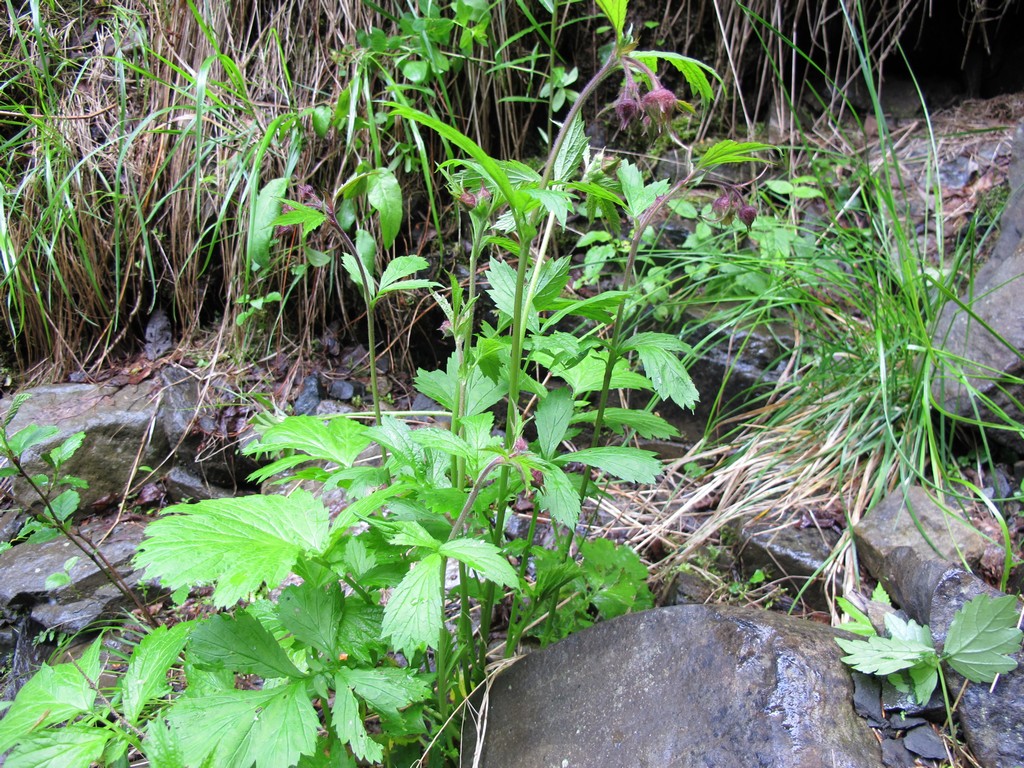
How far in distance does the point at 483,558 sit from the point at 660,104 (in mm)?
724

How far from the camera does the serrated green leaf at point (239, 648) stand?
3.53 ft

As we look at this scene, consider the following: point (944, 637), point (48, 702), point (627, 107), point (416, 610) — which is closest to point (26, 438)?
point (48, 702)

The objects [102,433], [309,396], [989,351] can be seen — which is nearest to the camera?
[989,351]

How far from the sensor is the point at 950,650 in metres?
1.17

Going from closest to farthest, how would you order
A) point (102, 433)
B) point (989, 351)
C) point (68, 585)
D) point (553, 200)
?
point (553, 200)
point (989, 351)
point (68, 585)
point (102, 433)

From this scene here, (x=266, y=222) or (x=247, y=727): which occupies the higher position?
(x=266, y=222)

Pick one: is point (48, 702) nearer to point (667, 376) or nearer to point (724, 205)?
point (667, 376)

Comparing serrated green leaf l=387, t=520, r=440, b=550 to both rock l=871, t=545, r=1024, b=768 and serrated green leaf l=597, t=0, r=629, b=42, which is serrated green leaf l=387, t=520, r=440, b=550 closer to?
serrated green leaf l=597, t=0, r=629, b=42

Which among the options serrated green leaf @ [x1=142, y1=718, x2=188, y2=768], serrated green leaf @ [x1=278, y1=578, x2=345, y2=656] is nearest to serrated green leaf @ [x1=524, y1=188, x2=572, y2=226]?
serrated green leaf @ [x1=278, y1=578, x2=345, y2=656]

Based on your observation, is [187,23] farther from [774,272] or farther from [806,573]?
[806,573]

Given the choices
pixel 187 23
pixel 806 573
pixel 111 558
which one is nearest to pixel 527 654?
pixel 806 573

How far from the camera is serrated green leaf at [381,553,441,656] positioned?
0.92 meters

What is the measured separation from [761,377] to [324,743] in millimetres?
1801

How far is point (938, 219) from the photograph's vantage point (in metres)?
2.37
